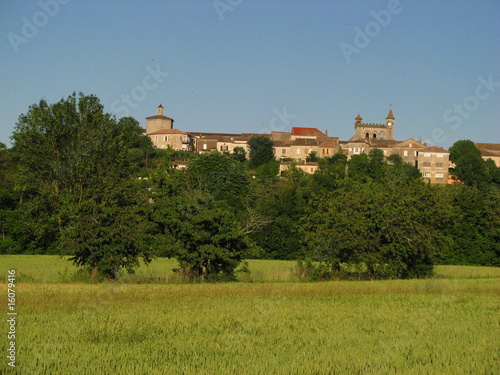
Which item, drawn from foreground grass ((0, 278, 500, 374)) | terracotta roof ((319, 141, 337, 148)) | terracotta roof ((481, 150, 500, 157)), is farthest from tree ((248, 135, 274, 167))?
foreground grass ((0, 278, 500, 374))

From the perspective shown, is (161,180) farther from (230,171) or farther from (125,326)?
(230,171)

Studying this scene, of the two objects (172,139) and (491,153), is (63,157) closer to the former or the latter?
(172,139)

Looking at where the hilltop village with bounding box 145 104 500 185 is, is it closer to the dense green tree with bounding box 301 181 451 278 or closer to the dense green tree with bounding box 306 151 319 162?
the dense green tree with bounding box 306 151 319 162

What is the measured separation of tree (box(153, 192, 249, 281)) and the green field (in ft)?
8.78

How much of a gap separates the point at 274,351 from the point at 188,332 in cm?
254

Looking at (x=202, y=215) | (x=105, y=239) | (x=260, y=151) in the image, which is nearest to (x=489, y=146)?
(x=260, y=151)

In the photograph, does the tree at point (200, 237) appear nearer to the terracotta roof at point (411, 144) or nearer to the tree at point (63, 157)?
the tree at point (63, 157)

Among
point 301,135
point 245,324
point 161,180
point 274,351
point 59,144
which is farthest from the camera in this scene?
point 301,135

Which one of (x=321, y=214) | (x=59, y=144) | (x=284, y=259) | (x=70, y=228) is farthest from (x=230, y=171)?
(x=70, y=228)

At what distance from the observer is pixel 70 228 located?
82.6 feet

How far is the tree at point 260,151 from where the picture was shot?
143500 millimetres

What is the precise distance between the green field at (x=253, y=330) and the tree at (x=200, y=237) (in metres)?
2.68

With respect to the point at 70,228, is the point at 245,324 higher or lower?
lower

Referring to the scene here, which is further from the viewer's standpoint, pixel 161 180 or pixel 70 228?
pixel 161 180
